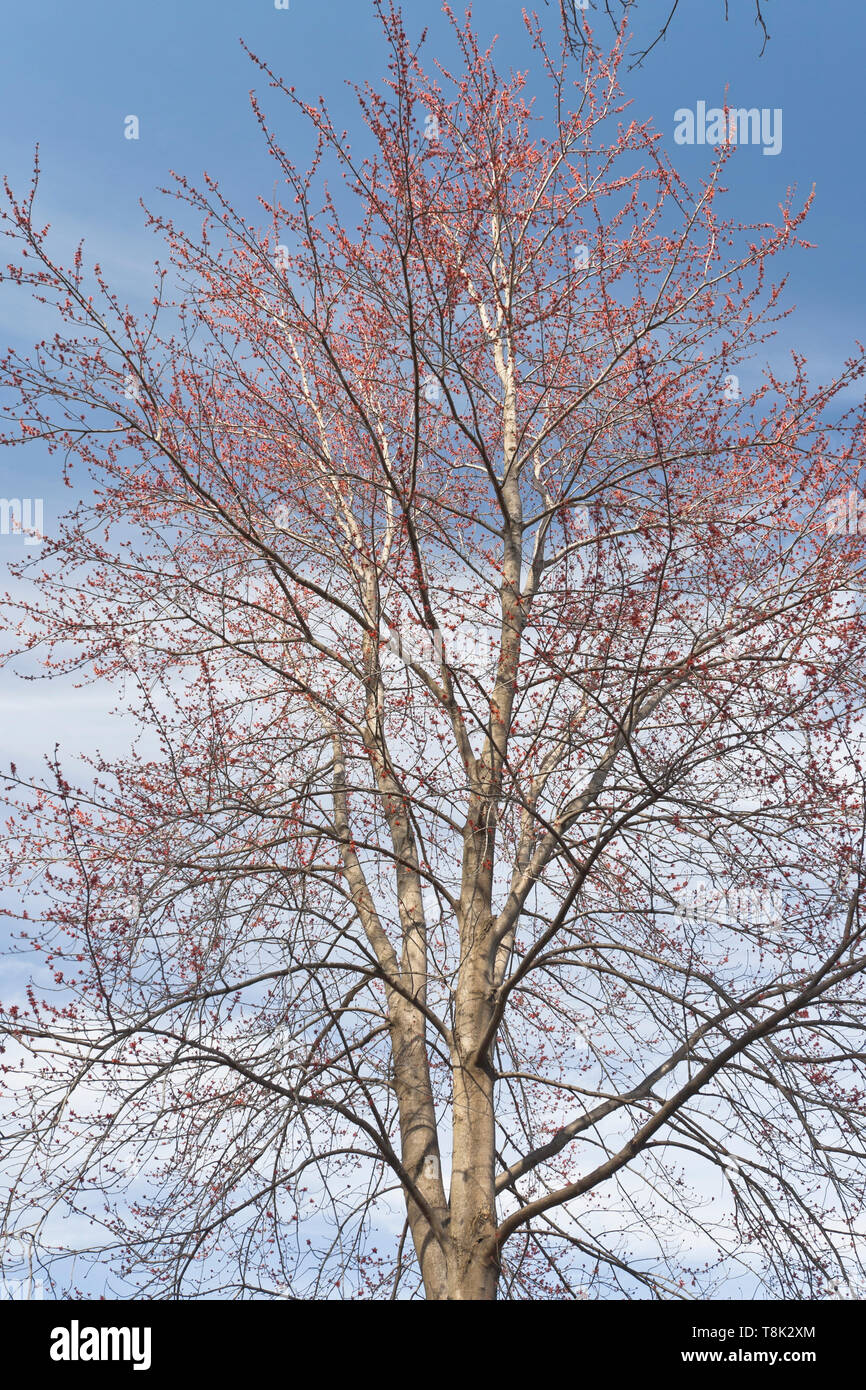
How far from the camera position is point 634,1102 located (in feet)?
19.5

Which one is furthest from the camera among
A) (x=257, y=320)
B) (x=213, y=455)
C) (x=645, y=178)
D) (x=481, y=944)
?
(x=257, y=320)

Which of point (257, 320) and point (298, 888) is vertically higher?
point (257, 320)

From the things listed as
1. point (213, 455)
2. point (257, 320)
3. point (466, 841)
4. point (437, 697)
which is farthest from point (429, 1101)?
point (257, 320)

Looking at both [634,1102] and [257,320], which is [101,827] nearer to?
[634,1102]

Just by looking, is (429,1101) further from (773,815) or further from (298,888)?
(773,815)

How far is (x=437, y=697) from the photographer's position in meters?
7.32

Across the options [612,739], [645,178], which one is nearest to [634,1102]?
[612,739]

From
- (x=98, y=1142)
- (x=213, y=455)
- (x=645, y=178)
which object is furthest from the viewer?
(x=645, y=178)

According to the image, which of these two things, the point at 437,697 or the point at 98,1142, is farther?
the point at 437,697

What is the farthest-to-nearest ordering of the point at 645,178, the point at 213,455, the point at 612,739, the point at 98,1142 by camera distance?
the point at 645,178
the point at 612,739
the point at 213,455
the point at 98,1142

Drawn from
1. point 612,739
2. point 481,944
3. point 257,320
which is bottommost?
point 481,944

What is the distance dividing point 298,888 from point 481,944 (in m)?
1.27

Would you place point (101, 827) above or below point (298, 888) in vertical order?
above
